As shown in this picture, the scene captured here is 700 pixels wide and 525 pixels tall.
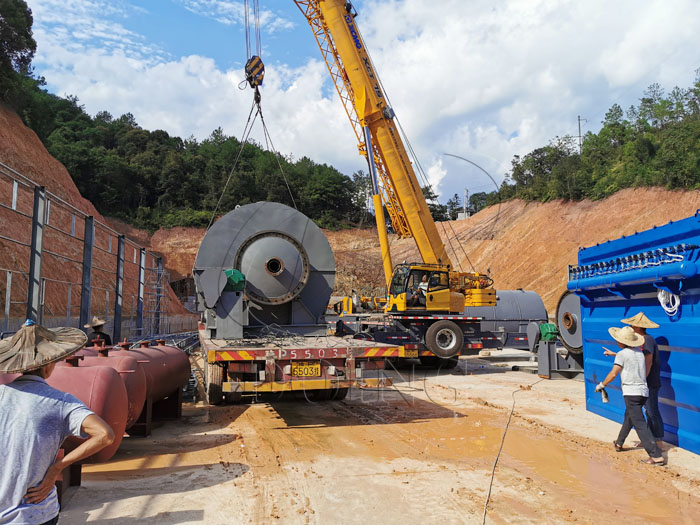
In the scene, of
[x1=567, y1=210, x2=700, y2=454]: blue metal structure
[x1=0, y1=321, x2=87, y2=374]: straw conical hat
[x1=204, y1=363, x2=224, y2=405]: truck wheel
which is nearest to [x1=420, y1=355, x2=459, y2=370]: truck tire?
[x1=567, y1=210, x2=700, y2=454]: blue metal structure

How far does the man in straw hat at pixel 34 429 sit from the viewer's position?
87.4 inches

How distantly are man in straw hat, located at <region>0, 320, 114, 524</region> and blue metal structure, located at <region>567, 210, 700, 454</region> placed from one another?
6.15 m

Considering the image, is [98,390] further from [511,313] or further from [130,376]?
[511,313]

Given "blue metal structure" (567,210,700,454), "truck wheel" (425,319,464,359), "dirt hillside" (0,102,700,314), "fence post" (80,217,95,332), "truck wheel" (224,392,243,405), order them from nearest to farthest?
"blue metal structure" (567,210,700,454)
"truck wheel" (224,392,243,405)
"fence post" (80,217,95,332)
"truck wheel" (425,319,464,359)
"dirt hillside" (0,102,700,314)

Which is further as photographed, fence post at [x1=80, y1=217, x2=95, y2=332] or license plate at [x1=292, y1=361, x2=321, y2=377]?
fence post at [x1=80, y1=217, x2=95, y2=332]

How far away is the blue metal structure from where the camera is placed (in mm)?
5953

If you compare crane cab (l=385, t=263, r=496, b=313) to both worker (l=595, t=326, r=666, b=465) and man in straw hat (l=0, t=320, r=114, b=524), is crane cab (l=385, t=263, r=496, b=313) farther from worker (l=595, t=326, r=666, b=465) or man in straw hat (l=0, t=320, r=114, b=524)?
man in straw hat (l=0, t=320, r=114, b=524)

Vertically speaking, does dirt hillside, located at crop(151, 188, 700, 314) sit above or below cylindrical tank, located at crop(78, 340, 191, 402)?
above

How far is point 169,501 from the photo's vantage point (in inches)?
177

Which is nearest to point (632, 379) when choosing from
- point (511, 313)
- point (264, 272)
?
point (264, 272)

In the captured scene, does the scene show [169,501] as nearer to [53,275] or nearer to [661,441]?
[661,441]

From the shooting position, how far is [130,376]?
5680 millimetres

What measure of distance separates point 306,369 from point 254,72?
823 centimetres

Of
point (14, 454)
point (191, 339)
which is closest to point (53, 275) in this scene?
point (191, 339)
